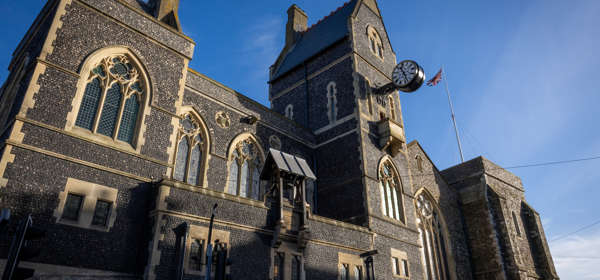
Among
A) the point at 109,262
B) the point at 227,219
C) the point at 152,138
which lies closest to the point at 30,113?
the point at 152,138

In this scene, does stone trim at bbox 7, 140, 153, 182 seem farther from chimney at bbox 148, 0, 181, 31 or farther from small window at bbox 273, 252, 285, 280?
chimney at bbox 148, 0, 181, 31

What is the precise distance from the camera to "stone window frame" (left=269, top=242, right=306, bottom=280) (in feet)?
49.6

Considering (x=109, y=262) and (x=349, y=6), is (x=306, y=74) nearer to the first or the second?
(x=349, y=6)

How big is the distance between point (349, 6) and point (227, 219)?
66.3ft

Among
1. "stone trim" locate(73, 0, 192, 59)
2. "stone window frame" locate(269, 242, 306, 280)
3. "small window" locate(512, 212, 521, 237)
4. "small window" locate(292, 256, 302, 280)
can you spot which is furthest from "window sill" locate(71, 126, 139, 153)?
"small window" locate(512, 212, 521, 237)

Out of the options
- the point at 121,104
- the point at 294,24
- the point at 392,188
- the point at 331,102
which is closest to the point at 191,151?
Answer: the point at 121,104

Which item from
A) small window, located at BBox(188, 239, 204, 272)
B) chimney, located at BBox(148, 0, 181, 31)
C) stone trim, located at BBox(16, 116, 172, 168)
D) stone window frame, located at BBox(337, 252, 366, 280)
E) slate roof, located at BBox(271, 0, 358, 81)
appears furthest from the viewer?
slate roof, located at BBox(271, 0, 358, 81)

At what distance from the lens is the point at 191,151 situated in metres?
17.9

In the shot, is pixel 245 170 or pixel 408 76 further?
pixel 408 76

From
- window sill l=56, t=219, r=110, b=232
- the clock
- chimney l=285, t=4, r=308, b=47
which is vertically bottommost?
window sill l=56, t=219, r=110, b=232

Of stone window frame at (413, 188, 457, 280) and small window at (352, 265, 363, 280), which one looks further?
stone window frame at (413, 188, 457, 280)

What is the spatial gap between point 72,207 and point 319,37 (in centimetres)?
2035

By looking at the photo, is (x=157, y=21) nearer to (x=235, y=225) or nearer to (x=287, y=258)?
(x=235, y=225)

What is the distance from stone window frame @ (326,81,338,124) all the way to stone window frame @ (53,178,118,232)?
1379cm
